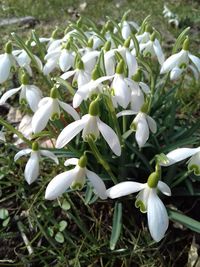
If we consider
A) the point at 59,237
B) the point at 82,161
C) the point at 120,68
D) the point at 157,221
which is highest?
the point at 120,68

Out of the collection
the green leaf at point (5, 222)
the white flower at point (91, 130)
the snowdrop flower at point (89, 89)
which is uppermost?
the snowdrop flower at point (89, 89)

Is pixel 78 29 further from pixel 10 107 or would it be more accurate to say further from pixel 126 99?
pixel 10 107

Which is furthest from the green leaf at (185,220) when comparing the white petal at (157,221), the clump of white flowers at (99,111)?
the white petal at (157,221)

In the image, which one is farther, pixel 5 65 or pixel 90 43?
pixel 90 43

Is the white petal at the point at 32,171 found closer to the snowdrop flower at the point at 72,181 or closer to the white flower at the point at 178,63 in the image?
the snowdrop flower at the point at 72,181

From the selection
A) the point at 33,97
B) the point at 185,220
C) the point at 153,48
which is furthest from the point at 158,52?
the point at 185,220

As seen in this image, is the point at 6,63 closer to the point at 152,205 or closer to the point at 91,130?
the point at 91,130

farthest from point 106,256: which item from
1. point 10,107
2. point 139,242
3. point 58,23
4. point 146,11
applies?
point 146,11
